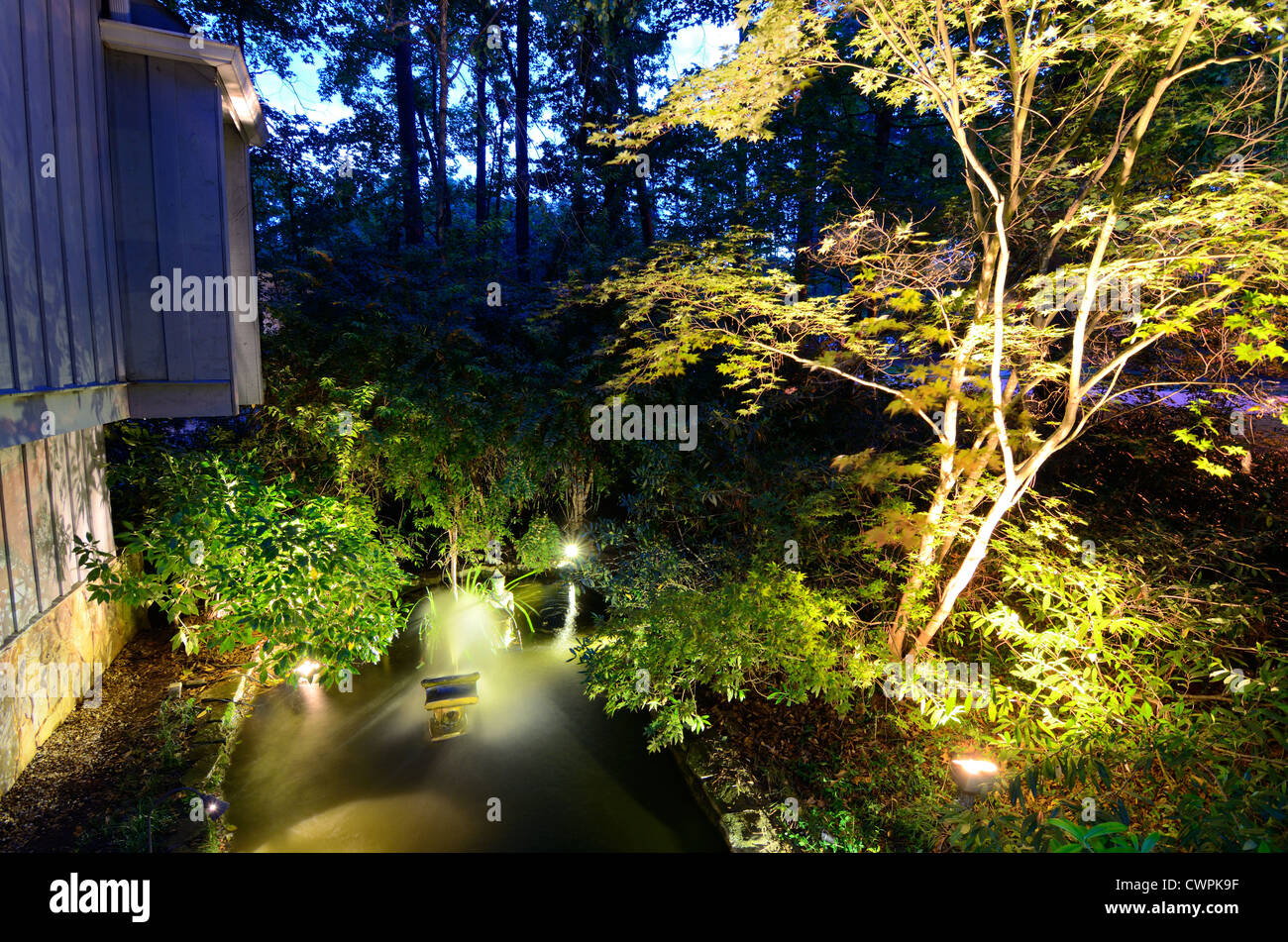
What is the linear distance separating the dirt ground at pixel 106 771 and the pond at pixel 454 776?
0.57m

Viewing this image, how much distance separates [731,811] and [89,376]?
17.3 feet

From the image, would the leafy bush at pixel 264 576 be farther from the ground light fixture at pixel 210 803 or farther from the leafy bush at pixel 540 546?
the leafy bush at pixel 540 546

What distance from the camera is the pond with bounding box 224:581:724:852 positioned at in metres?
4.18

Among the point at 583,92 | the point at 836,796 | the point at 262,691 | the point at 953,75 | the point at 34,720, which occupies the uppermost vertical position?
the point at 583,92

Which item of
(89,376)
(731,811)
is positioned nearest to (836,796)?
(731,811)

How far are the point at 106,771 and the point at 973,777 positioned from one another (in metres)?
5.94

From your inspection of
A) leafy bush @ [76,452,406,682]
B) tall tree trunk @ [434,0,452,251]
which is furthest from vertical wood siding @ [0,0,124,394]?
tall tree trunk @ [434,0,452,251]

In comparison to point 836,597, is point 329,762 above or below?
below

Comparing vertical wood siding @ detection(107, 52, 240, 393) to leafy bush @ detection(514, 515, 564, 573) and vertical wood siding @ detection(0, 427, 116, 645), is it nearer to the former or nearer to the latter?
vertical wood siding @ detection(0, 427, 116, 645)

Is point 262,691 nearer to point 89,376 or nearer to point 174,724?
point 174,724

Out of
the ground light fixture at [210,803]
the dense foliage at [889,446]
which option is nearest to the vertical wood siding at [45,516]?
the dense foliage at [889,446]

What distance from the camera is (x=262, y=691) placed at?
227 inches

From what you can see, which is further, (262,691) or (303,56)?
(303,56)

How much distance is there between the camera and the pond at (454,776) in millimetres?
4180
